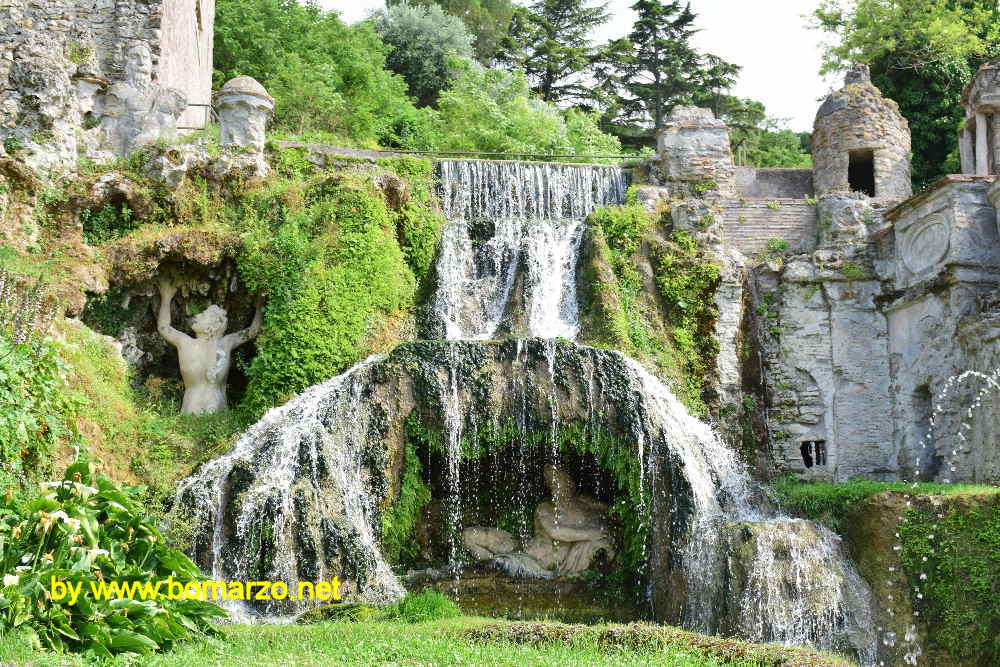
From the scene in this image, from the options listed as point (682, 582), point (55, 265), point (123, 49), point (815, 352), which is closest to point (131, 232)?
point (55, 265)

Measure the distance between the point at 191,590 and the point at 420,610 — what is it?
2.44 m

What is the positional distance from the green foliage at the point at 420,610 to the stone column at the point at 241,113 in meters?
9.80

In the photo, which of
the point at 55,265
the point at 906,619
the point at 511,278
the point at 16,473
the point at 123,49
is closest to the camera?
the point at 16,473

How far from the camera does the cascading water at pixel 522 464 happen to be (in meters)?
10.8

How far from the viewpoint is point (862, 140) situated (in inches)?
840

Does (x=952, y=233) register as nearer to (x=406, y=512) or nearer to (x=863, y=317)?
(x=863, y=317)

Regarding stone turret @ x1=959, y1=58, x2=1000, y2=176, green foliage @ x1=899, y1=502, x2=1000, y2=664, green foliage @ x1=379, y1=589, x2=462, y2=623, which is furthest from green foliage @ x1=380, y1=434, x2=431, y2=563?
stone turret @ x1=959, y1=58, x2=1000, y2=176

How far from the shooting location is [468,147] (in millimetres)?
25859

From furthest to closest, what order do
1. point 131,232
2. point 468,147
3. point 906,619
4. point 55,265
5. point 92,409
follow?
point 468,147 < point 131,232 < point 55,265 < point 92,409 < point 906,619

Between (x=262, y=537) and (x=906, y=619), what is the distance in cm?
725

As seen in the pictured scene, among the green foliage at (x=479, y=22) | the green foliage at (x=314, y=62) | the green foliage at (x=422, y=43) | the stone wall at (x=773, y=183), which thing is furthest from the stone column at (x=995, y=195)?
the green foliage at (x=479, y=22)

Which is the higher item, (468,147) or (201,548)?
(468,147)

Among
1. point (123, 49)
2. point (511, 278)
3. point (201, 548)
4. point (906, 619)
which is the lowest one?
point (906, 619)

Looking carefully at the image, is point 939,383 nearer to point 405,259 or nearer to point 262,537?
point 405,259
